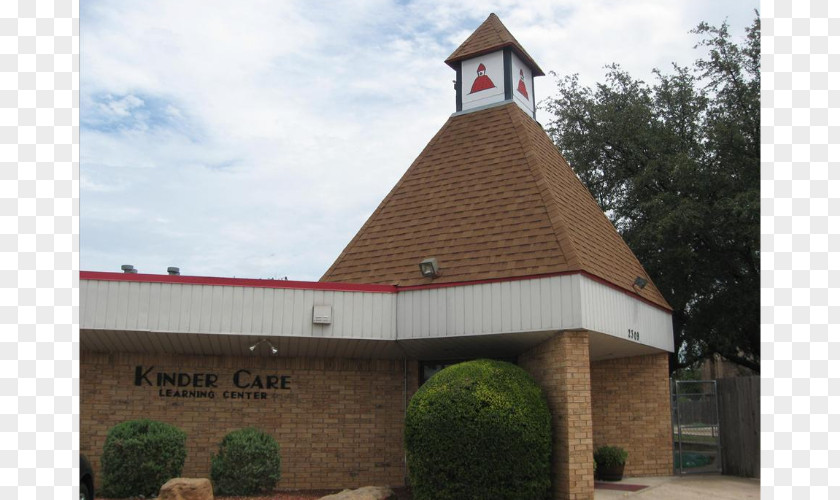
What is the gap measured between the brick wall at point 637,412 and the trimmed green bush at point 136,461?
28.8 ft

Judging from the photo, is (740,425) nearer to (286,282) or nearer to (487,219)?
(487,219)

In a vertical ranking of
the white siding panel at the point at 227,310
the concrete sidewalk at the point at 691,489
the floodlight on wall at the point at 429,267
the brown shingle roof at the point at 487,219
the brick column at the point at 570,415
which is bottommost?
the concrete sidewalk at the point at 691,489

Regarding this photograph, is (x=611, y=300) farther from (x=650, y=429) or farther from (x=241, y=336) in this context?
(x=241, y=336)

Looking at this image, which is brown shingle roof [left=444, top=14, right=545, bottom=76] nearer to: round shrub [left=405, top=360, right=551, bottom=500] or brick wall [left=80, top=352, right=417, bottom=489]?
brick wall [left=80, top=352, right=417, bottom=489]

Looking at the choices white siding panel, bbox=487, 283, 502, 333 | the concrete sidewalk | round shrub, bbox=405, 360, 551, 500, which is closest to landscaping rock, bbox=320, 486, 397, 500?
round shrub, bbox=405, 360, 551, 500

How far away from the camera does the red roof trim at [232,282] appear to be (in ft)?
40.8

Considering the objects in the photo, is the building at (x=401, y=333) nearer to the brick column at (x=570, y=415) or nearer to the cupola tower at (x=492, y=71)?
the brick column at (x=570, y=415)

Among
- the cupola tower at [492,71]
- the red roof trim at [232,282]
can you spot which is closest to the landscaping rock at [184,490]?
the red roof trim at [232,282]

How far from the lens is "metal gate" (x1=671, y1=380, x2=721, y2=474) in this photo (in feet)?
53.1

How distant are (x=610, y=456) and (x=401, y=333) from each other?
5.12m

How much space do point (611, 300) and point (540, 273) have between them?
173 centimetres

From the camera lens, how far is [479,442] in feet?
35.0

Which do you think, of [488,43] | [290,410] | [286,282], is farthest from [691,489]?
[488,43]

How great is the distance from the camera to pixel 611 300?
1303cm
